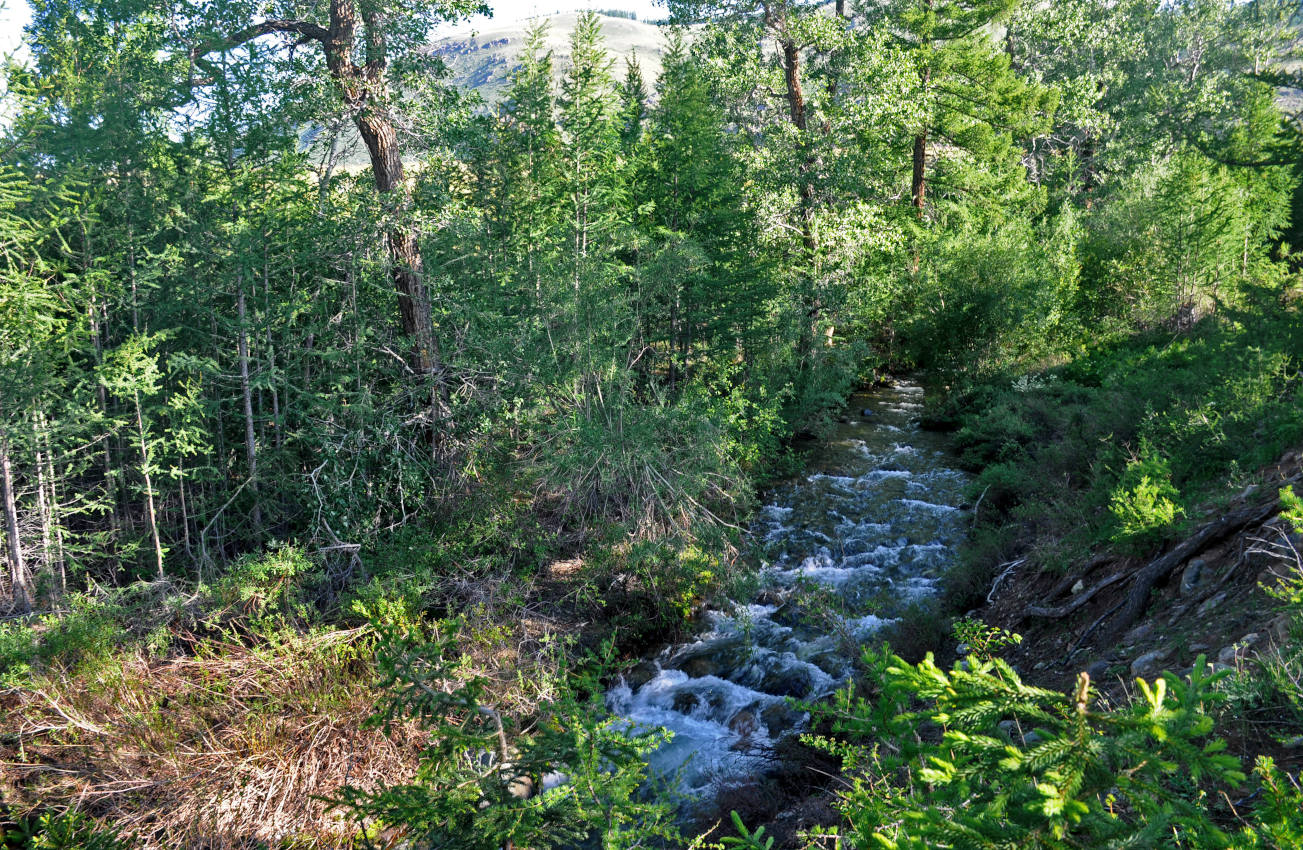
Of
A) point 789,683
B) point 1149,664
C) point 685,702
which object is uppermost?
Result: point 1149,664

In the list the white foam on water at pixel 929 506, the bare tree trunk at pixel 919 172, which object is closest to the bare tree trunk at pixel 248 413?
the white foam on water at pixel 929 506

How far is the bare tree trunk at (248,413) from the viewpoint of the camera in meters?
7.81

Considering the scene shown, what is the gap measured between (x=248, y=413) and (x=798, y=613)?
6.55m

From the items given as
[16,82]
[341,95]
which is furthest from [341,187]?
[16,82]

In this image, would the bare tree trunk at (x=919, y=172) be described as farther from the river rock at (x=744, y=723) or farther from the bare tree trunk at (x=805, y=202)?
the river rock at (x=744, y=723)

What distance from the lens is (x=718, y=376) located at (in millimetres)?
13852

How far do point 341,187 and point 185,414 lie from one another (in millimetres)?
3528

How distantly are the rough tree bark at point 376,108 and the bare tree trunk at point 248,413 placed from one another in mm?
1682

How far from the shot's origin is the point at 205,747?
5090 mm

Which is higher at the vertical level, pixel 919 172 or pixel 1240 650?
pixel 919 172

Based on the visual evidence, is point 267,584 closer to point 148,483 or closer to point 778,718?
point 148,483

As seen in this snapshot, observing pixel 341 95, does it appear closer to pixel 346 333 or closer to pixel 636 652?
pixel 346 333

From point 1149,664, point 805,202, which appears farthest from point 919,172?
point 1149,664

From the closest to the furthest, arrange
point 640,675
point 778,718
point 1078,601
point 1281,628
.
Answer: point 1281,628 < point 1078,601 < point 778,718 < point 640,675
